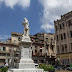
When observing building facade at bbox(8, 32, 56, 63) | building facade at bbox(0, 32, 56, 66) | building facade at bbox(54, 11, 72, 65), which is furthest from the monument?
building facade at bbox(8, 32, 56, 63)

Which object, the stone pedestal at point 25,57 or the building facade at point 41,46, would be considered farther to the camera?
the building facade at point 41,46

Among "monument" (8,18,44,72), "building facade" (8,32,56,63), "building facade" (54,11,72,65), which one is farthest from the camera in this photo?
"building facade" (8,32,56,63)

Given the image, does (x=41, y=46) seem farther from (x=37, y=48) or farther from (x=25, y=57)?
(x=25, y=57)

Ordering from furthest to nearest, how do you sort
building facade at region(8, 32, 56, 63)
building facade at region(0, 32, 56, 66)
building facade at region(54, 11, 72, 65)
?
building facade at region(8, 32, 56, 63) < building facade at region(0, 32, 56, 66) < building facade at region(54, 11, 72, 65)

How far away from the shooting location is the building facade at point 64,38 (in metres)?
33.7

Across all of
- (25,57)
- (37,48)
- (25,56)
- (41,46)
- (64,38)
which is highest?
(64,38)

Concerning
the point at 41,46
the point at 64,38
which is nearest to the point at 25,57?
the point at 64,38

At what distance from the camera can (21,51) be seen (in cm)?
1564

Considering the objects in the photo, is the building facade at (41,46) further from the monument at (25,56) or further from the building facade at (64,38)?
the monument at (25,56)

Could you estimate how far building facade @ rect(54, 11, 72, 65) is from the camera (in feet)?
111

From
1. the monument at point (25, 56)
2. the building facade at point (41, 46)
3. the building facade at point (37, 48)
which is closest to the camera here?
the monument at point (25, 56)

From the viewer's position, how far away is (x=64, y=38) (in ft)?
119

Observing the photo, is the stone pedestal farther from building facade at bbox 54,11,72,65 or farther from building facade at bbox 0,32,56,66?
building facade at bbox 0,32,56,66

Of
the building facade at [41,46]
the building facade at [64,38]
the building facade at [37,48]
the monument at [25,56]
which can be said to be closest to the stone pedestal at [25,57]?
the monument at [25,56]
